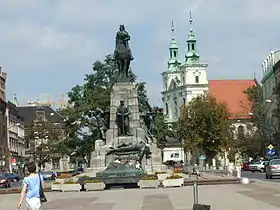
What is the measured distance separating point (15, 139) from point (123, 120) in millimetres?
92389

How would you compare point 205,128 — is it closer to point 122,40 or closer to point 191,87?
point 122,40

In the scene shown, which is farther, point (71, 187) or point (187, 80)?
point (187, 80)

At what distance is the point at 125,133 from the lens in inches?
1912

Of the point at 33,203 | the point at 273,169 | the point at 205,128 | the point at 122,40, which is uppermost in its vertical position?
the point at 122,40

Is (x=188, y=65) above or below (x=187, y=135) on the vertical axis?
above

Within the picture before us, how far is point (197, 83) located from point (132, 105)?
419 feet

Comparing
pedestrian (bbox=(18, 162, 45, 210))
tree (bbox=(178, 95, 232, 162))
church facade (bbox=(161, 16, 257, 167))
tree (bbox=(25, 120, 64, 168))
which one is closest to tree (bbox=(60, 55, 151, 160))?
tree (bbox=(178, 95, 232, 162))

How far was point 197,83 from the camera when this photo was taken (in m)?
176

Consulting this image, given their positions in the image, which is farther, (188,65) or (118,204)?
(188,65)

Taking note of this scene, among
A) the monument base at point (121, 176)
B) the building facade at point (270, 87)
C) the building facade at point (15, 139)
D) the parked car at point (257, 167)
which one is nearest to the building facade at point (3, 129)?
the building facade at point (15, 139)

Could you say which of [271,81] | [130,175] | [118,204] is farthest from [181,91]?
Result: [118,204]

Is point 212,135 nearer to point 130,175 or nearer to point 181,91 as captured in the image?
point 130,175

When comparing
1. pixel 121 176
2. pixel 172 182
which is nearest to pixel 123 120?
pixel 121 176

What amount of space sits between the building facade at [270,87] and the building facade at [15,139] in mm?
43818
